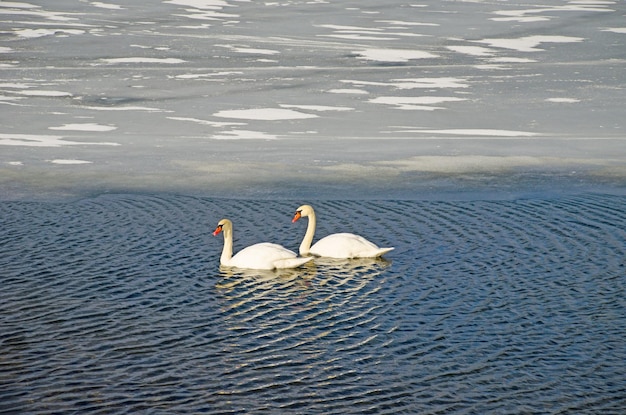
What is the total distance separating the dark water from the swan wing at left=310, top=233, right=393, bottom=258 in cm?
12

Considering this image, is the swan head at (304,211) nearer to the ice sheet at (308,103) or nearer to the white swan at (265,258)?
the white swan at (265,258)

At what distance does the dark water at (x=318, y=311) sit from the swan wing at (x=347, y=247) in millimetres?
116

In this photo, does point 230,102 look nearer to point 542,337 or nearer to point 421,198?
point 421,198

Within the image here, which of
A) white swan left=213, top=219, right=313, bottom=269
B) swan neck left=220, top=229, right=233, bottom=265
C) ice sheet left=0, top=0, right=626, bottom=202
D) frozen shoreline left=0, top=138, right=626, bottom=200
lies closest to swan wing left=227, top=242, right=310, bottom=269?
white swan left=213, top=219, right=313, bottom=269

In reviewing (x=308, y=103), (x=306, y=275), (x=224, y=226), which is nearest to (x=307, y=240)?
(x=306, y=275)

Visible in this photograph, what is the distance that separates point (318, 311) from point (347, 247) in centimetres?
170

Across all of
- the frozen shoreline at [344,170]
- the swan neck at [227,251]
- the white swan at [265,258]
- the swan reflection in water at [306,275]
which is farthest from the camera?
the frozen shoreline at [344,170]

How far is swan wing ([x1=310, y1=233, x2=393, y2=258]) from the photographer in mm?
10492

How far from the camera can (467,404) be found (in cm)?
690

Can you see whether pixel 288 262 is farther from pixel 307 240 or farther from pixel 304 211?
pixel 304 211

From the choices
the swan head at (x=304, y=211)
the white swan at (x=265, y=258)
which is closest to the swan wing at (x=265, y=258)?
the white swan at (x=265, y=258)

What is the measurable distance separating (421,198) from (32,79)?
1129 centimetres

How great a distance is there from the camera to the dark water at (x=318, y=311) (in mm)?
7094

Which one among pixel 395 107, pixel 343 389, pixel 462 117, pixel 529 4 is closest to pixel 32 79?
pixel 395 107
